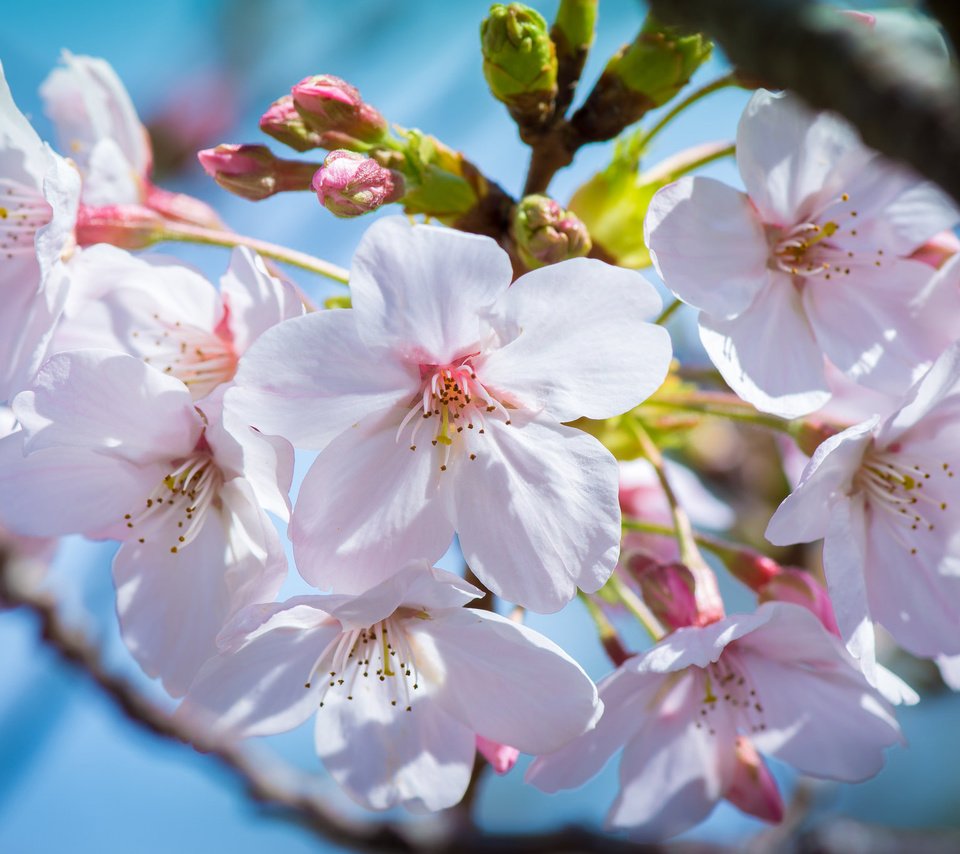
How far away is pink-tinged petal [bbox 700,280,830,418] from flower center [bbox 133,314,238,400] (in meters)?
0.76

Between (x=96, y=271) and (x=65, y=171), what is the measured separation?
0.50 ft

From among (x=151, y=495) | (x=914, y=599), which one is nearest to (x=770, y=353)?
(x=914, y=599)

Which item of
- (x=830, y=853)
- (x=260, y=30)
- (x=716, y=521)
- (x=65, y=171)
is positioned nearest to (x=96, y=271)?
(x=65, y=171)

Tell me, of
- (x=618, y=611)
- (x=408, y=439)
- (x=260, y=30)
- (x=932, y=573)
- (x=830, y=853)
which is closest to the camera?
(x=408, y=439)

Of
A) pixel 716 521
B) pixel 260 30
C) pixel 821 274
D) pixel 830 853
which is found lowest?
pixel 830 853

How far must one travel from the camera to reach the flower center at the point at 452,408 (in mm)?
1357

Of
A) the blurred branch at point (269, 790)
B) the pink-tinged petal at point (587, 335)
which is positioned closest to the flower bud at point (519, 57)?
the pink-tinged petal at point (587, 335)

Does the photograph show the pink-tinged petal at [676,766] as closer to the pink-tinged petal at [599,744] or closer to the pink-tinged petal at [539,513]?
the pink-tinged petal at [599,744]

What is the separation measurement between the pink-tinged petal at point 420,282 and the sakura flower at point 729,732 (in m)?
0.57

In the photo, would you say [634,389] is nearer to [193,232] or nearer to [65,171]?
[193,232]

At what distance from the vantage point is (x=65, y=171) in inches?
56.9

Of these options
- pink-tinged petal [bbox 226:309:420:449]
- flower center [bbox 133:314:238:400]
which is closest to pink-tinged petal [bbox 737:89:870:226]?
pink-tinged petal [bbox 226:309:420:449]

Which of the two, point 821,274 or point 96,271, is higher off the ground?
point 821,274

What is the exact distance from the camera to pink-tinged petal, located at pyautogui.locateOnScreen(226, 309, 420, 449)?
1.19 m
